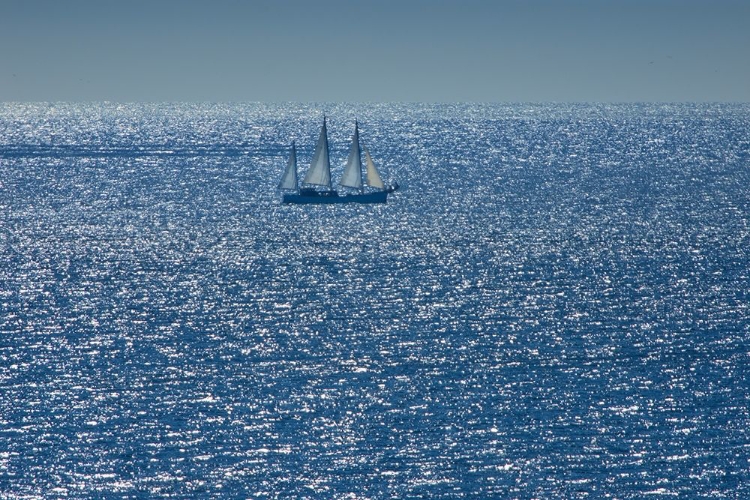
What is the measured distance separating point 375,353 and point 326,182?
69.9 metres

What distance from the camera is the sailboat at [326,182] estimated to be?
135 meters

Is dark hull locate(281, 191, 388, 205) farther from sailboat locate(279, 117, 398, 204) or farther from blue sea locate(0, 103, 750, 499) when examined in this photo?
blue sea locate(0, 103, 750, 499)

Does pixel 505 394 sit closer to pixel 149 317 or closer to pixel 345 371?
pixel 345 371

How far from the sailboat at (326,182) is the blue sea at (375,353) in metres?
4.08

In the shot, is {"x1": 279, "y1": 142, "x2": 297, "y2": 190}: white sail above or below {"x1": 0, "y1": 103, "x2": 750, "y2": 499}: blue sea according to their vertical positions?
above

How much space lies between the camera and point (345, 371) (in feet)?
219

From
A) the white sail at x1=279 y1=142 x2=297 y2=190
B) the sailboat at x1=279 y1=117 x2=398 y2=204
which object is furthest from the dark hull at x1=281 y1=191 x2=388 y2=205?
the white sail at x1=279 y1=142 x2=297 y2=190

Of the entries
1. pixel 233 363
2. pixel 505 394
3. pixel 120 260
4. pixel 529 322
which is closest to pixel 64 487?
pixel 233 363

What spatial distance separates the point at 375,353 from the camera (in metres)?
70.4

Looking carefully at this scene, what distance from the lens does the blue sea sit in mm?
52125

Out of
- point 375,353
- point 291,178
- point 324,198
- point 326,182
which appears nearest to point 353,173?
point 326,182

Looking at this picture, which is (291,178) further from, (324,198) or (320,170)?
(324,198)

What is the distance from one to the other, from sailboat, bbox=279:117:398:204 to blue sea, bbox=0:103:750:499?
161 inches

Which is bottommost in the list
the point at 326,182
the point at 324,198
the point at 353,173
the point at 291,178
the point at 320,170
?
the point at 324,198
